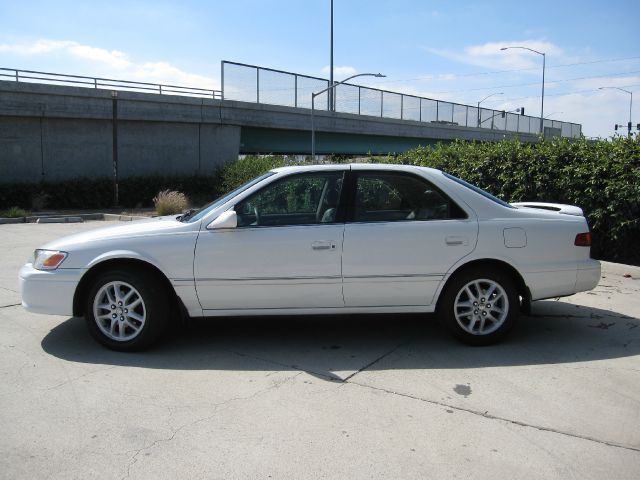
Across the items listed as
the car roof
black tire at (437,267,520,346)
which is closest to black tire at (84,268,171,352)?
the car roof

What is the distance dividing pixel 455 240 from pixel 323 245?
1.14 metres

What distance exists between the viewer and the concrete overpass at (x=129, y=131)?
2541cm

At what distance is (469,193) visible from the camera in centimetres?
524

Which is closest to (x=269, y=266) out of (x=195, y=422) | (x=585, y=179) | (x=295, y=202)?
(x=295, y=202)

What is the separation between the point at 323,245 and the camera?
490cm

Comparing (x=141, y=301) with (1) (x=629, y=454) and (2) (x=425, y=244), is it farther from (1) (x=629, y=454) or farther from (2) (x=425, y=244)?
(1) (x=629, y=454)

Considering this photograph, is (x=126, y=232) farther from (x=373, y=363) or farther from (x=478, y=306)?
(x=478, y=306)

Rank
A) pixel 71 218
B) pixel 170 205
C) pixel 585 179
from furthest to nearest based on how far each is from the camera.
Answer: pixel 170 205
pixel 71 218
pixel 585 179

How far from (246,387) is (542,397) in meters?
2.10

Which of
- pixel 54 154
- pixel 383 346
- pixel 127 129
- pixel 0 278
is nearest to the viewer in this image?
pixel 383 346

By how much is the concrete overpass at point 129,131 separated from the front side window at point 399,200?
2363 cm

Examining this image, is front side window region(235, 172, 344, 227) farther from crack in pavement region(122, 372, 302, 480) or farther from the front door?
crack in pavement region(122, 372, 302, 480)

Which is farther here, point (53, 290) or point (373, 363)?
point (53, 290)

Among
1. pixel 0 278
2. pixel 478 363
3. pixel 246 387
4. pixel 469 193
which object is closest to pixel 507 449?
pixel 478 363
